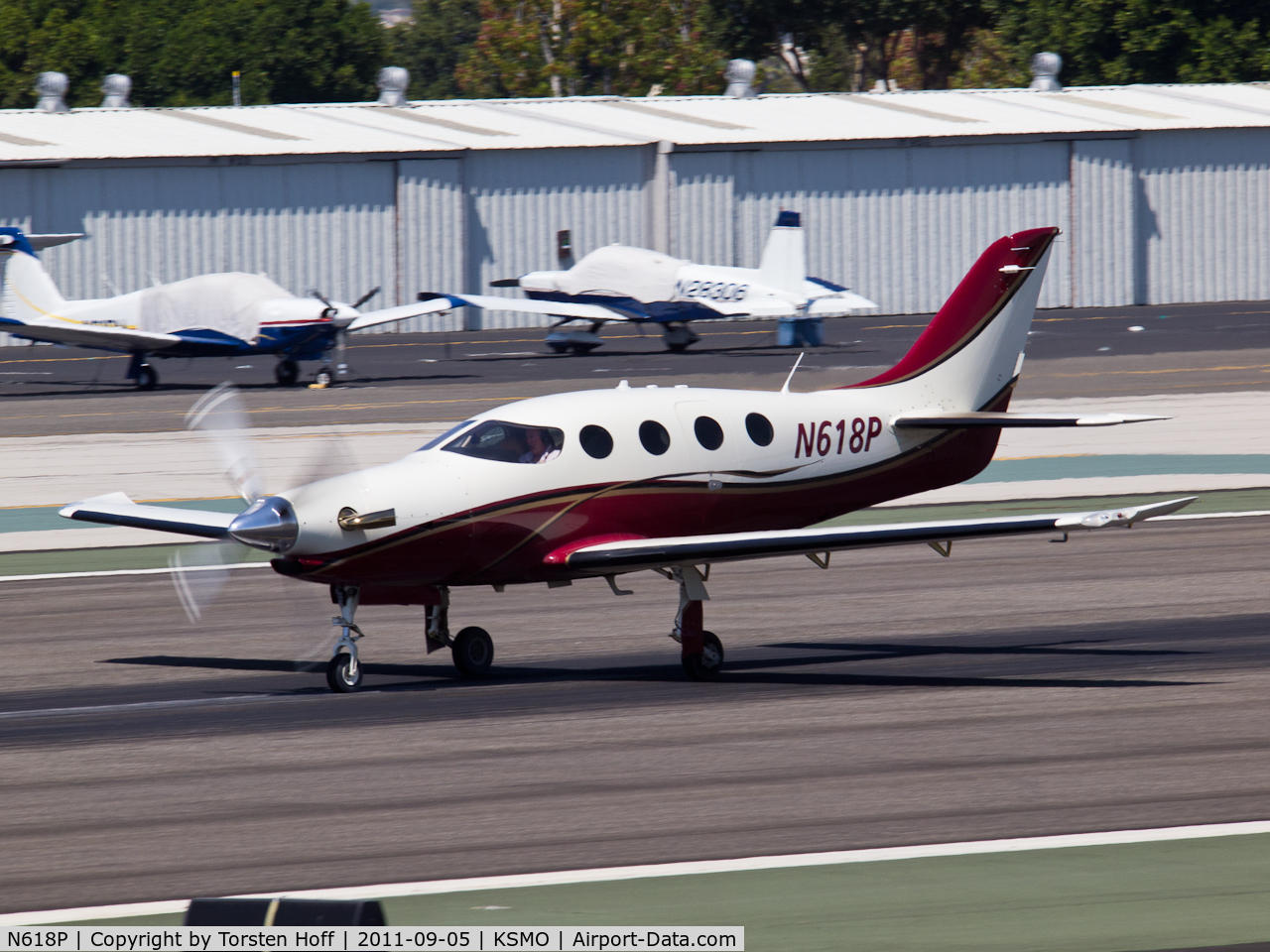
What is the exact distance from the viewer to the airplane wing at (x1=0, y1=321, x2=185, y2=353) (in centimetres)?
4394

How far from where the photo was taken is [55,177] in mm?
57625

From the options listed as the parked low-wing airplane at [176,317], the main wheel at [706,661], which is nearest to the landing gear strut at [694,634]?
the main wheel at [706,661]

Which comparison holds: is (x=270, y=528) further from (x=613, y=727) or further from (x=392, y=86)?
(x=392, y=86)

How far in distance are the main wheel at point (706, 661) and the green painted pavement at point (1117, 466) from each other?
1374 centimetres

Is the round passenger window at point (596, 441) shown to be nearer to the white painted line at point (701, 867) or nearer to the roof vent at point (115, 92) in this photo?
the white painted line at point (701, 867)

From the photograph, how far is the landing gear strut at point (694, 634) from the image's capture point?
15.6 metres

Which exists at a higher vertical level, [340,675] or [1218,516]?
[340,675]

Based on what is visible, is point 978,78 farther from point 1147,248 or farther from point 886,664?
point 886,664

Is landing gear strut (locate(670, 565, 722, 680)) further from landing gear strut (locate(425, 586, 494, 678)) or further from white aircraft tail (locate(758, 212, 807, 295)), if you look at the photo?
white aircraft tail (locate(758, 212, 807, 295))

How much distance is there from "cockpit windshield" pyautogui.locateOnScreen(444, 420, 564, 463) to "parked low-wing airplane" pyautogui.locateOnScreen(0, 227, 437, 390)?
30.1 m

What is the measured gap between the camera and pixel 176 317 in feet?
147

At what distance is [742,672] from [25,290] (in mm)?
32242

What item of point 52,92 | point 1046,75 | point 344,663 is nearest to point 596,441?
point 344,663
